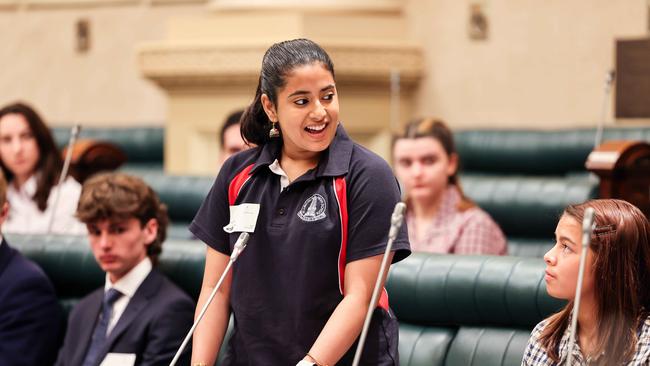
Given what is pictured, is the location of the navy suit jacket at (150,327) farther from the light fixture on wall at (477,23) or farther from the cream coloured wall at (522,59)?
the light fixture on wall at (477,23)

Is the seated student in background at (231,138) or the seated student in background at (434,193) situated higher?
the seated student in background at (231,138)

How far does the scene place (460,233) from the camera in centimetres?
392

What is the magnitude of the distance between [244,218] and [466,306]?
716 millimetres

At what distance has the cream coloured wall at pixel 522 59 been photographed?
5.52 m

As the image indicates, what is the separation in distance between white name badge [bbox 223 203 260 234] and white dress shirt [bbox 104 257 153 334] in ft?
2.60

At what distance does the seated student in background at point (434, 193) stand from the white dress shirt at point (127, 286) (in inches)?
43.8

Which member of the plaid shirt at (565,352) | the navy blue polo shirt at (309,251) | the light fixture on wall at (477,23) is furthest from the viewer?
the light fixture on wall at (477,23)

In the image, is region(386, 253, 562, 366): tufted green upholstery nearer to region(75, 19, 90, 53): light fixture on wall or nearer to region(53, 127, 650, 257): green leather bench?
region(53, 127, 650, 257): green leather bench

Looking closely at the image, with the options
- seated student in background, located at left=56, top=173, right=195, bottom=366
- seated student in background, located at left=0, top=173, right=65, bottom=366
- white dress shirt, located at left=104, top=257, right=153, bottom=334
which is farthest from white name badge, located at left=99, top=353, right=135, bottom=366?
seated student in background, located at left=0, top=173, right=65, bottom=366

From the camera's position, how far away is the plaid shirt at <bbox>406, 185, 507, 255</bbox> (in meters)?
3.88

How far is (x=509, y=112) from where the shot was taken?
582cm

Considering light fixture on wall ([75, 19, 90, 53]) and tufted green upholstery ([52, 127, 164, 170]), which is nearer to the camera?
tufted green upholstery ([52, 127, 164, 170])

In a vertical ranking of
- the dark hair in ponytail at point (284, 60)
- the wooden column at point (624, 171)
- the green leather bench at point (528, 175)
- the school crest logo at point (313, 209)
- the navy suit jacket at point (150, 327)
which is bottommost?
the navy suit jacket at point (150, 327)

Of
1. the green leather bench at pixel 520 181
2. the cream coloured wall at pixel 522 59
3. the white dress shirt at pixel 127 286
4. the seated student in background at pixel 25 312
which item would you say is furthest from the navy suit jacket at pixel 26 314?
the cream coloured wall at pixel 522 59
